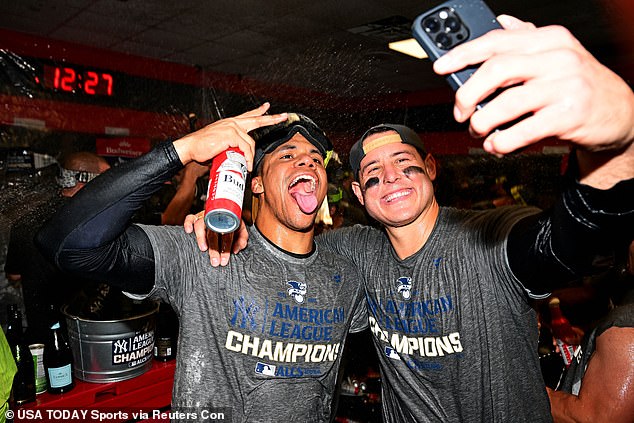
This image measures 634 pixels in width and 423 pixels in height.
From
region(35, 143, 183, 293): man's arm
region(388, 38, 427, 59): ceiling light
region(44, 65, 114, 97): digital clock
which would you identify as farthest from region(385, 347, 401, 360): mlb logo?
region(44, 65, 114, 97): digital clock

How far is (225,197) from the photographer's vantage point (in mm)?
1275

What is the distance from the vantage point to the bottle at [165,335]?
275cm

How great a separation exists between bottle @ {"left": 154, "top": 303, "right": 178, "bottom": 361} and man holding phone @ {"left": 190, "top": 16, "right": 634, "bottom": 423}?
136 cm

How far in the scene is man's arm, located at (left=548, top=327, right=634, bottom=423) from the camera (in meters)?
1.76

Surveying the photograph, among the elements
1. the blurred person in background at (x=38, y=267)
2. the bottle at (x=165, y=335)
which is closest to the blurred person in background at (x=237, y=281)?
the bottle at (x=165, y=335)

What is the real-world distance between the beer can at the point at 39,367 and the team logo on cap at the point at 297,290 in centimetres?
150

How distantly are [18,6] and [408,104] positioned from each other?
6754mm

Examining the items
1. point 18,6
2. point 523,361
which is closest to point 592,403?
point 523,361

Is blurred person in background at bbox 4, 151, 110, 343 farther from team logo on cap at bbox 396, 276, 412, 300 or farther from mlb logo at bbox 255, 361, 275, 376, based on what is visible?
team logo on cap at bbox 396, 276, 412, 300

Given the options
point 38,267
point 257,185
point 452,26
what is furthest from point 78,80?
point 452,26

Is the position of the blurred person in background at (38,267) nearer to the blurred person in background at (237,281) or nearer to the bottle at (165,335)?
the bottle at (165,335)

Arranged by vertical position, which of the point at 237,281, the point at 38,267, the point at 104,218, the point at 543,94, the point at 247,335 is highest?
the point at 543,94

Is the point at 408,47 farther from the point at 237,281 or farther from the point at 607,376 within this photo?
the point at 237,281

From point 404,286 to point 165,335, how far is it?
1747mm
